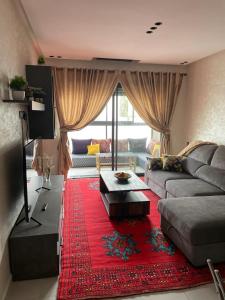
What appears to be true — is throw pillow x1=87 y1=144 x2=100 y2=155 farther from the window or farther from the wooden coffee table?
the wooden coffee table

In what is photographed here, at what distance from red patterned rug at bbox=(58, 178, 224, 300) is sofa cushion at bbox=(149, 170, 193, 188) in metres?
0.64

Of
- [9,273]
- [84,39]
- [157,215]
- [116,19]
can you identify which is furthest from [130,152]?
[9,273]

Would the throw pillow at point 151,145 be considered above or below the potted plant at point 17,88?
below

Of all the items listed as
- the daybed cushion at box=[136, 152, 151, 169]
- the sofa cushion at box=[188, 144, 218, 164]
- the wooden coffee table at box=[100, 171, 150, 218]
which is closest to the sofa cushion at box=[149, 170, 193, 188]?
the sofa cushion at box=[188, 144, 218, 164]

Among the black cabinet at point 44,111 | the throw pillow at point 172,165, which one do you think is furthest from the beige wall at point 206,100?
the black cabinet at point 44,111

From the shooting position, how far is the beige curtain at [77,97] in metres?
4.77

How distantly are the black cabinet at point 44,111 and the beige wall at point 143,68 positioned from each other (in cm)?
171

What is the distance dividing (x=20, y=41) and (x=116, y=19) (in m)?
1.16

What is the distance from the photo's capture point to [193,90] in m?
5.08

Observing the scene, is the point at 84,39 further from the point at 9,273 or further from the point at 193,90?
the point at 9,273

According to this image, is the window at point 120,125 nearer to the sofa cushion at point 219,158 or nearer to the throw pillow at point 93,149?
the throw pillow at point 93,149

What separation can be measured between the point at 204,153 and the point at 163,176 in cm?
86

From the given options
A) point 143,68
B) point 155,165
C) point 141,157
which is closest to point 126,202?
point 155,165

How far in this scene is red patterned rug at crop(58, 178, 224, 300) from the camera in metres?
1.99
